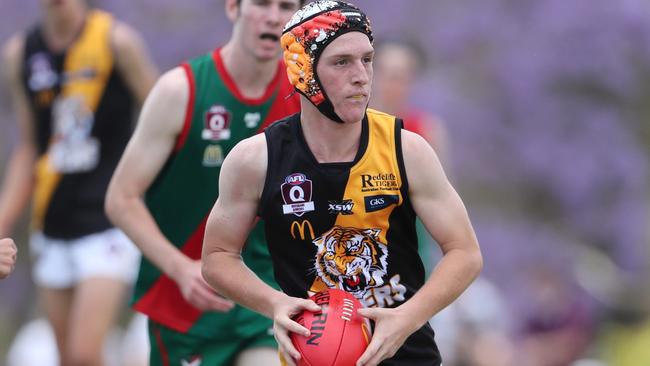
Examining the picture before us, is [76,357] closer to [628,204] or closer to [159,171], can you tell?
[159,171]

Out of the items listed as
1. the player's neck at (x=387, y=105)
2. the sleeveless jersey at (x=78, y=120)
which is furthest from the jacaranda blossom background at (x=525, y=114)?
the sleeveless jersey at (x=78, y=120)

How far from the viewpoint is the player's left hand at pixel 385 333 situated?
19.4ft

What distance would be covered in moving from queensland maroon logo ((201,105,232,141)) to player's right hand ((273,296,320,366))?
5.92ft

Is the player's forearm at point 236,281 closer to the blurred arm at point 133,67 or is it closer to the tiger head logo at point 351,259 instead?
the tiger head logo at point 351,259

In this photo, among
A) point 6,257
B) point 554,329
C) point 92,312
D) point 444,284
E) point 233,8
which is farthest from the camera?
point 554,329

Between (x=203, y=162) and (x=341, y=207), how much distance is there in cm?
169

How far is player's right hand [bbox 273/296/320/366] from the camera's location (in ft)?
19.5

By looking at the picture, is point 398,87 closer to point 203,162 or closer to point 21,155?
point 21,155

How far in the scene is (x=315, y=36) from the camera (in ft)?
20.5

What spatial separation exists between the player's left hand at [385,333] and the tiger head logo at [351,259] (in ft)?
1.16

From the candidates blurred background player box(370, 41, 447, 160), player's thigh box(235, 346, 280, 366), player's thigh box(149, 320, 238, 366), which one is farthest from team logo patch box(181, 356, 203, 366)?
blurred background player box(370, 41, 447, 160)

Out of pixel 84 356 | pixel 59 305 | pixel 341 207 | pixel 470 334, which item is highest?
pixel 341 207

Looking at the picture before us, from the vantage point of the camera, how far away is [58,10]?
973 cm

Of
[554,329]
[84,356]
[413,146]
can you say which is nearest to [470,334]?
[554,329]
